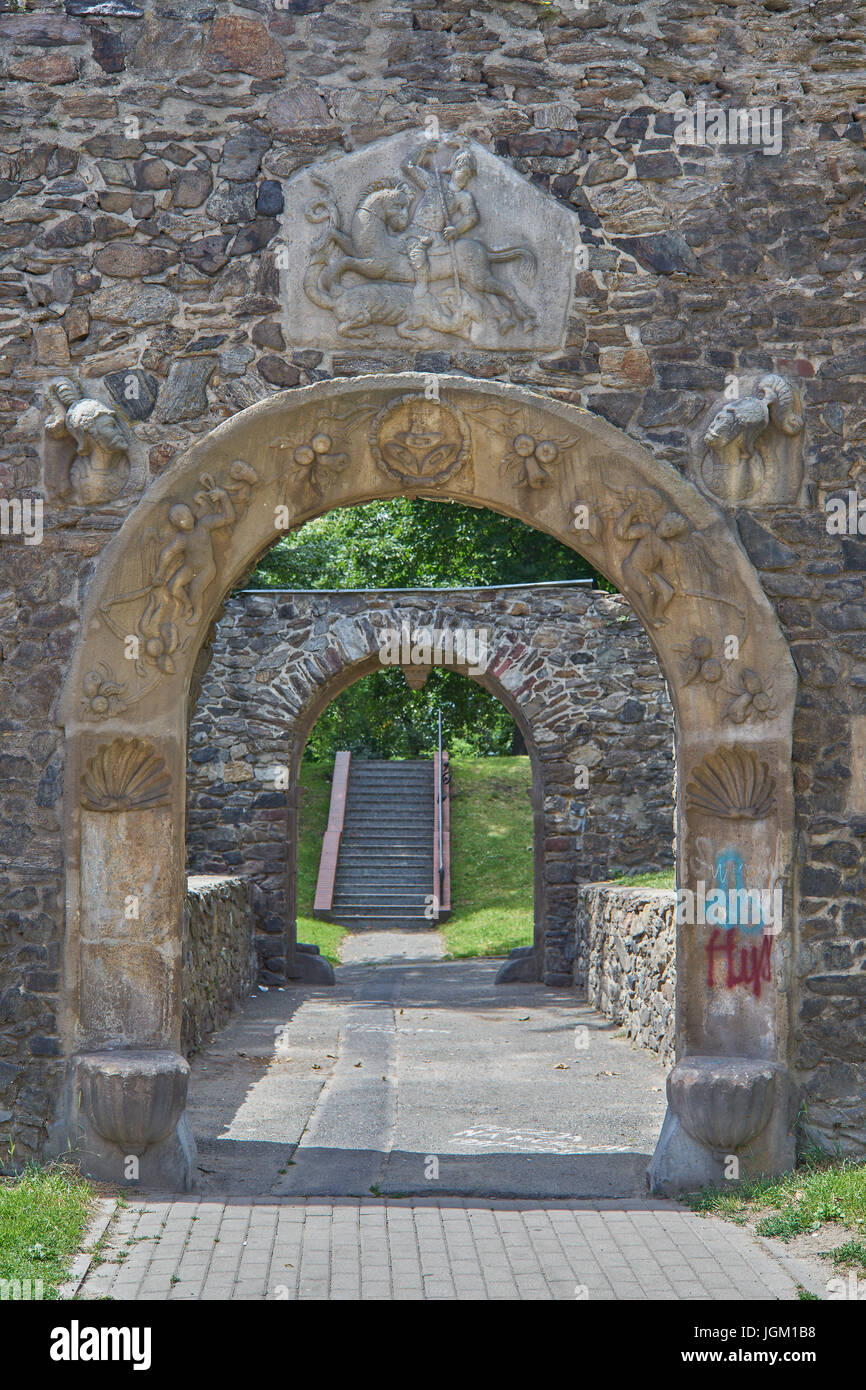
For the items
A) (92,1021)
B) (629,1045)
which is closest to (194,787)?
(629,1045)

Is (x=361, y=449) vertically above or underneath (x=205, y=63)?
underneath

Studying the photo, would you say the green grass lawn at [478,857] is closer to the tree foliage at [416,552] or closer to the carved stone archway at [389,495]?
the tree foliage at [416,552]

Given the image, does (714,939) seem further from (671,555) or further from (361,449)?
(361,449)

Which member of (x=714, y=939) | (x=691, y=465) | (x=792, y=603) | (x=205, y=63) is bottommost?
(x=714, y=939)

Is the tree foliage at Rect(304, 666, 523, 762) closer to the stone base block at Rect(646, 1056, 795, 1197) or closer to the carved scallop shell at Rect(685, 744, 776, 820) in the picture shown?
the carved scallop shell at Rect(685, 744, 776, 820)

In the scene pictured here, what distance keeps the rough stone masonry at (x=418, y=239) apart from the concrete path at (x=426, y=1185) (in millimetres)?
2076

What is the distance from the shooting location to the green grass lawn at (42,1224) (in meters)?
3.73

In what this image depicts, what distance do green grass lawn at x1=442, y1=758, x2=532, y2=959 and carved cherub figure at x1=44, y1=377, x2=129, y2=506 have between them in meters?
10.5

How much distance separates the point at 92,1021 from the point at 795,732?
9.52 feet

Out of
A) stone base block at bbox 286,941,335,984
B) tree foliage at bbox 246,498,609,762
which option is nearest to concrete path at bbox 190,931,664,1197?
stone base block at bbox 286,941,335,984

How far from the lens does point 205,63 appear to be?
525cm

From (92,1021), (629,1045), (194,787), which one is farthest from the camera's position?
(194,787)

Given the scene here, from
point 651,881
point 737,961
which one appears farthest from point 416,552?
point 737,961

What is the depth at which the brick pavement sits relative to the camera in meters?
3.78
